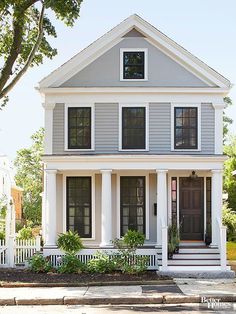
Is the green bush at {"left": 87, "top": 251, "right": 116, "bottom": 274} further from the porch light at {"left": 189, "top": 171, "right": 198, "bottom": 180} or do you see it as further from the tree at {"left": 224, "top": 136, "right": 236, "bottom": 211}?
the tree at {"left": 224, "top": 136, "right": 236, "bottom": 211}

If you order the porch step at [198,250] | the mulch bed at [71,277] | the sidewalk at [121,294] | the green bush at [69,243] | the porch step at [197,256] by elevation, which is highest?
the green bush at [69,243]

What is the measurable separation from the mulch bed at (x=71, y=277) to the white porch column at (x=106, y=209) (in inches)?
64.4

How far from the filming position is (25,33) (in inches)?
828

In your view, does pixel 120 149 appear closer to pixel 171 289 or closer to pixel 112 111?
pixel 112 111

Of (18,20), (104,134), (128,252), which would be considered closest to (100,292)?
(128,252)

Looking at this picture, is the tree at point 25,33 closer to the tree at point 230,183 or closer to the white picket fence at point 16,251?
the white picket fence at point 16,251

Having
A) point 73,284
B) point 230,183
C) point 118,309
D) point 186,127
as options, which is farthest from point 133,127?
point 230,183

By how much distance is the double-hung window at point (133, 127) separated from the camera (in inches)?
824

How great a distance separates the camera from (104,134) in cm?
2094

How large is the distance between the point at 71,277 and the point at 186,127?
22.2 ft

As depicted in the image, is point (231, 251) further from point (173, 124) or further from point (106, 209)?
point (106, 209)

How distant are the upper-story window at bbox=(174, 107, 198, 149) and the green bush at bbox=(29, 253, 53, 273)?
6048 millimetres

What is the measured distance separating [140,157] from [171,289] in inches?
219

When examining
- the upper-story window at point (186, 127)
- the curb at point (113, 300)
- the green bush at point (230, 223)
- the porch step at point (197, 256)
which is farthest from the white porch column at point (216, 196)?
the green bush at point (230, 223)
